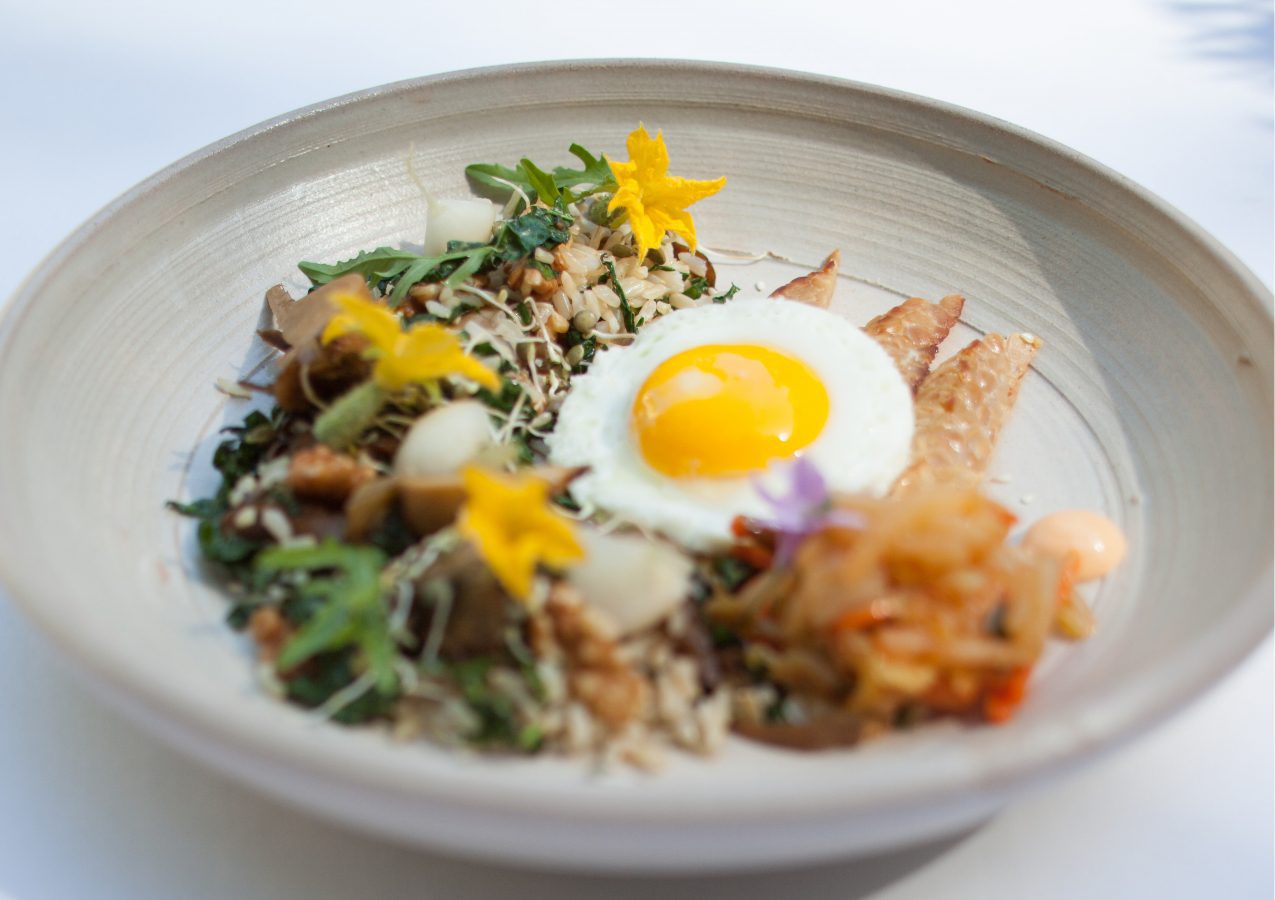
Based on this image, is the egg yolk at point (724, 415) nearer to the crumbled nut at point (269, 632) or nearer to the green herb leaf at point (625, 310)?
the green herb leaf at point (625, 310)

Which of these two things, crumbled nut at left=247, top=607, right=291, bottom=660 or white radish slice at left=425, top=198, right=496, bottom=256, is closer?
crumbled nut at left=247, top=607, right=291, bottom=660

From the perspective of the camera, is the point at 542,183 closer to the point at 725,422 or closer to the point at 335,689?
the point at 725,422

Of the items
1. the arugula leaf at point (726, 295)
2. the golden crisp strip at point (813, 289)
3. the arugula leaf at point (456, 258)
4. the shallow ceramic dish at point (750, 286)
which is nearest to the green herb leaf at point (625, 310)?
the arugula leaf at point (456, 258)

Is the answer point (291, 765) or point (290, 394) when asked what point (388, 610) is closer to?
point (291, 765)

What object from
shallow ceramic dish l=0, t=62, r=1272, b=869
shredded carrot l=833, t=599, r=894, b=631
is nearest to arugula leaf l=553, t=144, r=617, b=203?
shallow ceramic dish l=0, t=62, r=1272, b=869

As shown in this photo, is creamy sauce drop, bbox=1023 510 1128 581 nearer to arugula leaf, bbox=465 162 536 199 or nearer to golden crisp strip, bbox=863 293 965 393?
golden crisp strip, bbox=863 293 965 393

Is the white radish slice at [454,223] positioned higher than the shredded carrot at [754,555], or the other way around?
the white radish slice at [454,223]
